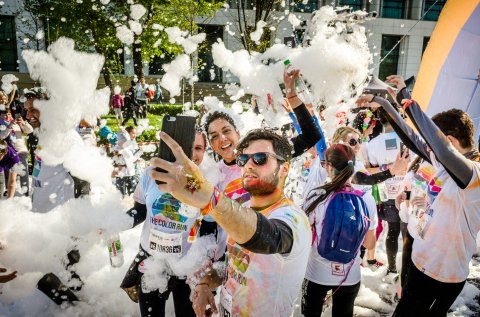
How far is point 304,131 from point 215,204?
68.3 inches

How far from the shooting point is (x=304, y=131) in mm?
2785

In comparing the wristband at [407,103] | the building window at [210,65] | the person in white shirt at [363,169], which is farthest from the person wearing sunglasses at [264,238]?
the building window at [210,65]

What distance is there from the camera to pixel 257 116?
420 centimetres

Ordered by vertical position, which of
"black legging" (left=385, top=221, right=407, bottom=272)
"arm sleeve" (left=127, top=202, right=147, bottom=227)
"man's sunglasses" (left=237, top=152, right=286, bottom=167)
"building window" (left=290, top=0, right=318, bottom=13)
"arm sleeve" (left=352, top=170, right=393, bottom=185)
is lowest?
"black legging" (left=385, top=221, right=407, bottom=272)

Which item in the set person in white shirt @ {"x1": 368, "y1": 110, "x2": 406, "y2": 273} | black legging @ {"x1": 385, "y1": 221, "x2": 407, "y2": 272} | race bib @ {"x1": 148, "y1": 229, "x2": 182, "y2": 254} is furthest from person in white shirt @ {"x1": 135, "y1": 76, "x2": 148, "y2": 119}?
race bib @ {"x1": 148, "y1": 229, "x2": 182, "y2": 254}

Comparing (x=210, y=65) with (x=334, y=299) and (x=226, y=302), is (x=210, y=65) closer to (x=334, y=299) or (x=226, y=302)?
(x=334, y=299)

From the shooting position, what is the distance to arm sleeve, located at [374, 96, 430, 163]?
2520 millimetres

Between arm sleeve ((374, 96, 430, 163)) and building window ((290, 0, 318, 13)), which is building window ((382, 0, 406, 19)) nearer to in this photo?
building window ((290, 0, 318, 13))

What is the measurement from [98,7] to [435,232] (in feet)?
54.0

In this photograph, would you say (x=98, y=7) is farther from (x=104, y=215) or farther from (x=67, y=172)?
(x=104, y=215)

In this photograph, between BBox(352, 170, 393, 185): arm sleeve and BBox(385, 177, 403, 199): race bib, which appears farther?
BBox(385, 177, 403, 199): race bib

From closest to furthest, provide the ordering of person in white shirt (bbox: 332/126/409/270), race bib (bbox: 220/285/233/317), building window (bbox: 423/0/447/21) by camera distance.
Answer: race bib (bbox: 220/285/233/317) → person in white shirt (bbox: 332/126/409/270) → building window (bbox: 423/0/447/21)

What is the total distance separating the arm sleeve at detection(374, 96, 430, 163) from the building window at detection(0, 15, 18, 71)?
3000 centimetres

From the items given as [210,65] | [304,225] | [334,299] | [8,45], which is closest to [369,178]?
[334,299]
